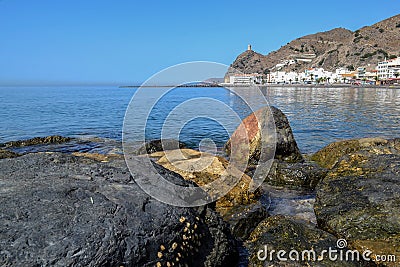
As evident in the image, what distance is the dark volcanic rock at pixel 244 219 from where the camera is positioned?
5531 mm

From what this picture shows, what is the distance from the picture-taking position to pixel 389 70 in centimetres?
12494

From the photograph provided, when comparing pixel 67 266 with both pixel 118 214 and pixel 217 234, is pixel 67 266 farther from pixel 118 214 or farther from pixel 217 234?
pixel 217 234

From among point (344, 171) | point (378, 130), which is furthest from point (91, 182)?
point (378, 130)

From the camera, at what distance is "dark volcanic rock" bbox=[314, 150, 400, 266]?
14.3 ft

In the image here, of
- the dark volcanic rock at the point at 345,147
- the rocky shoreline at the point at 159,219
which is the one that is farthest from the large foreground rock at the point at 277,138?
the rocky shoreline at the point at 159,219

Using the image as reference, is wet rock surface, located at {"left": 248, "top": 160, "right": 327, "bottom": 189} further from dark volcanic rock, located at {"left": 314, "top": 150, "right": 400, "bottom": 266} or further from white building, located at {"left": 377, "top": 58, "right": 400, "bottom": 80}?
white building, located at {"left": 377, "top": 58, "right": 400, "bottom": 80}

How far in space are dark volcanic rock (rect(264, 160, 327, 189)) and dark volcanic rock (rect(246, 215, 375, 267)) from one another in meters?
3.68

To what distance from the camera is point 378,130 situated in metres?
21.1

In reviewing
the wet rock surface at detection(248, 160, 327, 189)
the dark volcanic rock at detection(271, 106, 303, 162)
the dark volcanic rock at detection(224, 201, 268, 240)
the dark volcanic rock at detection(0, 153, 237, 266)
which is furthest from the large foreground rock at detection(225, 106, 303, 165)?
the dark volcanic rock at detection(0, 153, 237, 266)

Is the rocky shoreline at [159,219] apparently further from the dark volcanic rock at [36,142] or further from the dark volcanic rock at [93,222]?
the dark volcanic rock at [36,142]

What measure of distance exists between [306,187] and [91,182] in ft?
20.2

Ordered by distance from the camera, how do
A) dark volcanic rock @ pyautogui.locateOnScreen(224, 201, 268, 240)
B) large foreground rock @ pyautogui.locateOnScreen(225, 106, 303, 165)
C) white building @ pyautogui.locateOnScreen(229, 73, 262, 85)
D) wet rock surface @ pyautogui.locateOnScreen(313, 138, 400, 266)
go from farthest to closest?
large foreground rock @ pyautogui.locateOnScreen(225, 106, 303, 165) → white building @ pyautogui.locateOnScreen(229, 73, 262, 85) → dark volcanic rock @ pyautogui.locateOnScreen(224, 201, 268, 240) → wet rock surface @ pyautogui.locateOnScreen(313, 138, 400, 266)

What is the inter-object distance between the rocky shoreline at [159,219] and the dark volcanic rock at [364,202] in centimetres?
1

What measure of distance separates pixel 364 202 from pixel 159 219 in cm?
331
